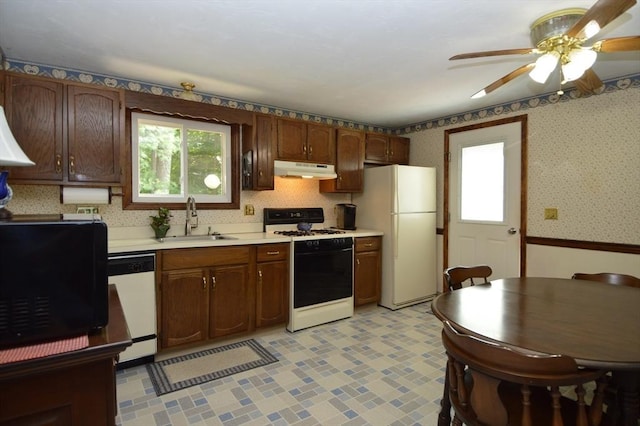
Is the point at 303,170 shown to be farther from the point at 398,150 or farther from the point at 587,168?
the point at 587,168

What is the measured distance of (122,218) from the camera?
2998 mm

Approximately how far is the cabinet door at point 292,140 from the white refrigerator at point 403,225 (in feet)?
3.24

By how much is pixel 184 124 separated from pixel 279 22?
171cm

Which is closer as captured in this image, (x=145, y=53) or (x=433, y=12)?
(x=433, y=12)

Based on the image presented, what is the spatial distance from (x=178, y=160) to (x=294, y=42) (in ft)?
5.65

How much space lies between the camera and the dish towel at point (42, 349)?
834mm

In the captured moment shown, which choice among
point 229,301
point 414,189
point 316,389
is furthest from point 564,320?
point 414,189

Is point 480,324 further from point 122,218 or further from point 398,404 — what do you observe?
point 122,218

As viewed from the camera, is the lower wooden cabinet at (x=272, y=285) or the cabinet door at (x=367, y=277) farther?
the cabinet door at (x=367, y=277)

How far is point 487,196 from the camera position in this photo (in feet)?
12.7

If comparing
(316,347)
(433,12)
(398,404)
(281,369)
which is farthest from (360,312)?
(433,12)

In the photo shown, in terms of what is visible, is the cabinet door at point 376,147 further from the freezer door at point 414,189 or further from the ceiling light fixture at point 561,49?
the ceiling light fixture at point 561,49

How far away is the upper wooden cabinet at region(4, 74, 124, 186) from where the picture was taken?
93.5 inches

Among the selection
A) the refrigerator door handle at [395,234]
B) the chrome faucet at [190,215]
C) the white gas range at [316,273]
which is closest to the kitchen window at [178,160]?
the chrome faucet at [190,215]
